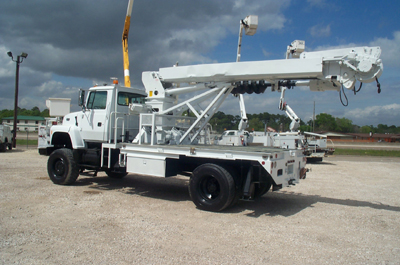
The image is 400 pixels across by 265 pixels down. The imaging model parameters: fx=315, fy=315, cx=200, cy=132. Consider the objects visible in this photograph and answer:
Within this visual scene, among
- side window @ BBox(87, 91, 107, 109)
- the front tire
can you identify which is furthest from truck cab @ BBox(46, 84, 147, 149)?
the front tire

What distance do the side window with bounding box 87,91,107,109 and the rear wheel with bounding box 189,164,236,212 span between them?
155 inches

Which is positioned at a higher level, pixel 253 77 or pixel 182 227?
pixel 253 77

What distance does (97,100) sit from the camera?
9.48 meters

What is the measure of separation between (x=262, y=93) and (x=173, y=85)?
9.08ft

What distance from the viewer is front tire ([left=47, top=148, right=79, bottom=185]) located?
9492 mm

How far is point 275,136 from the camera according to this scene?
763 inches

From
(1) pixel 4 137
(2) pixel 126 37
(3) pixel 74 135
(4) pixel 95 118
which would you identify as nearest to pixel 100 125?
(4) pixel 95 118

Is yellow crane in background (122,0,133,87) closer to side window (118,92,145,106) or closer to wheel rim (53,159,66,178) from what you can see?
side window (118,92,145,106)

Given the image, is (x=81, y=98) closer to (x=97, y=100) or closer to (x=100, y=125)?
(x=97, y=100)

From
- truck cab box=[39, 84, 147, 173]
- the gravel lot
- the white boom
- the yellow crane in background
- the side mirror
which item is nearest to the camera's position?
the gravel lot

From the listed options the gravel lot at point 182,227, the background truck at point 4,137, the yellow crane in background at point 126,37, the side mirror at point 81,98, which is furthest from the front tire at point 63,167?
the background truck at point 4,137

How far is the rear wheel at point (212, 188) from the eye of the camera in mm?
6691

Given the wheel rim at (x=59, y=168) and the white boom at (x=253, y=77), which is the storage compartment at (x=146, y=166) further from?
the wheel rim at (x=59, y=168)

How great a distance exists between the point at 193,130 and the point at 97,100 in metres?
3.03
